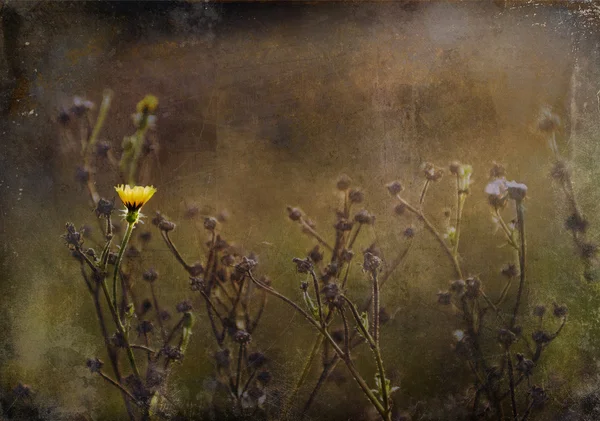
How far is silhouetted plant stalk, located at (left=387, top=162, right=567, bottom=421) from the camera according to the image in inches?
63.1

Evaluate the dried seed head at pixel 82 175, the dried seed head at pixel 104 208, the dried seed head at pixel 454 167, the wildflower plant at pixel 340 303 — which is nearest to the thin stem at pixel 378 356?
the wildflower plant at pixel 340 303

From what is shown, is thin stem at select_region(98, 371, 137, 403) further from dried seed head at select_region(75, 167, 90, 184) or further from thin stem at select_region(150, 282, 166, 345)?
dried seed head at select_region(75, 167, 90, 184)

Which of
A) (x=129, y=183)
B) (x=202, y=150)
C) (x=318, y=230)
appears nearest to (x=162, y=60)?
(x=202, y=150)

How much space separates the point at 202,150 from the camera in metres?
1.64

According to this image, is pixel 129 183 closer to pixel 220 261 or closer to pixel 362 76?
pixel 220 261

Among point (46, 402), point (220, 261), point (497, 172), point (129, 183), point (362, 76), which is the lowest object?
point (46, 402)

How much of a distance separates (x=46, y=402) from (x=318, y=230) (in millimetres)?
1103

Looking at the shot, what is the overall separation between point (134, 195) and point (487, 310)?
1.25 metres

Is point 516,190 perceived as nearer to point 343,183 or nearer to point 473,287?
point 473,287

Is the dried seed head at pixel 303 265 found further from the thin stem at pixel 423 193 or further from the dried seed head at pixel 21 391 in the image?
the dried seed head at pixel 21 391

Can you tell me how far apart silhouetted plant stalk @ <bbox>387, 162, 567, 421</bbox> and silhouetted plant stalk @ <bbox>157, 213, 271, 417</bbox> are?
61 cm

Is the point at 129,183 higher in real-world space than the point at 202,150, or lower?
lower

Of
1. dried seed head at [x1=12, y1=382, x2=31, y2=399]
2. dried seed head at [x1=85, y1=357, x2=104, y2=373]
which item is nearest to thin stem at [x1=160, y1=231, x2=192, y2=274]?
dried seed head at [x1=85, y1=357, x2=104, y2=373]

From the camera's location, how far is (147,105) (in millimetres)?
1644
